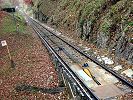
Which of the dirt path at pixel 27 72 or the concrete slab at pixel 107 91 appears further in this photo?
the dirt path at pixel 27 72

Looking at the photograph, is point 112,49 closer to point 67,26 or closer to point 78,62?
point 78,62

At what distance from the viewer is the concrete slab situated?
13.7 meters

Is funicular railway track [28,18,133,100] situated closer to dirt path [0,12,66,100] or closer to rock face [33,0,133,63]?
dirt path [0,12,66,100]

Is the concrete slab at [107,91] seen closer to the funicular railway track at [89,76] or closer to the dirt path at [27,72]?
the funicular railway track at [89,76]

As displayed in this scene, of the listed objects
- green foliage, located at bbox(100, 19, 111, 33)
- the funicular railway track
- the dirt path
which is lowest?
the dirt path

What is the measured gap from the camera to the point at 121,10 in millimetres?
21984

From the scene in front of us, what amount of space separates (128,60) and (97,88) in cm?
423

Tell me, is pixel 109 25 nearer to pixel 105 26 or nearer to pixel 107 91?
Answer: pixel 105 26

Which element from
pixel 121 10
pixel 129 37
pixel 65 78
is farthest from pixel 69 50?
pixel 65 78

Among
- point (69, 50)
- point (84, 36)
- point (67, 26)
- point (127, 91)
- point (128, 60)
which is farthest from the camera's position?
point (67, 26)

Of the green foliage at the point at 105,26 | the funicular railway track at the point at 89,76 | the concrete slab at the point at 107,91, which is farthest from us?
the green foliage at the point at 105,26

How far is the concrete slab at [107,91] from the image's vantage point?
13.7 m

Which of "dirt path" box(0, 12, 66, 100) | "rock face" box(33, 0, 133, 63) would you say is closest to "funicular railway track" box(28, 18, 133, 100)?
"dirt path" box(0, 12, 66, 100)

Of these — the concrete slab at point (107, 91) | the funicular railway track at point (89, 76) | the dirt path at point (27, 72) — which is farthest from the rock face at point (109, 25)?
the dirt path at point (27, 72)
